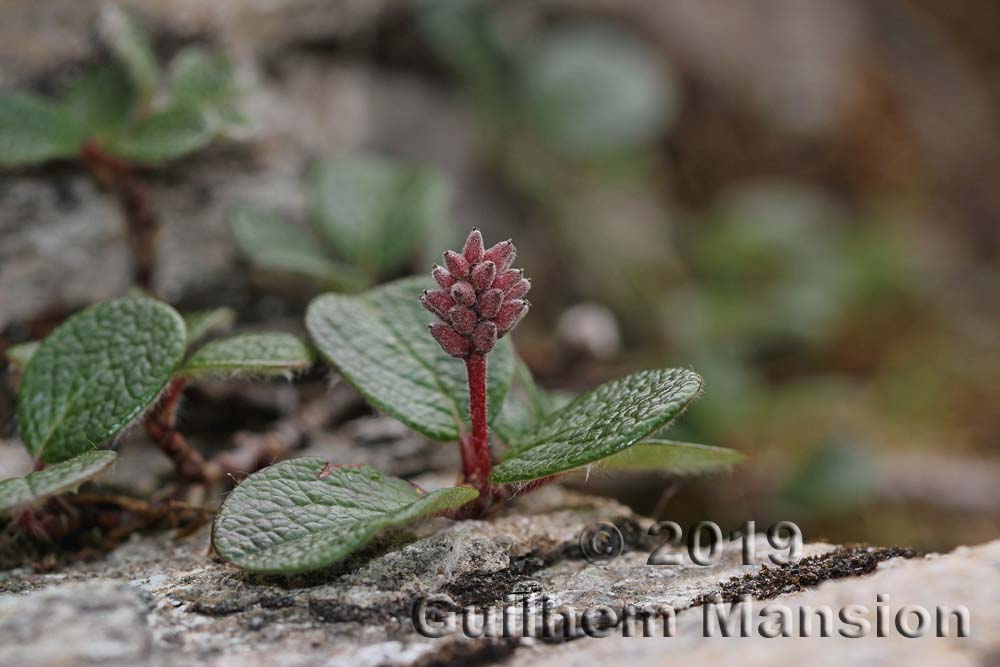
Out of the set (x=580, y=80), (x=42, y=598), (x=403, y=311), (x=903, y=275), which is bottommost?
(x=42, y=598)

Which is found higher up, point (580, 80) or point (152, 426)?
point (580, 80)

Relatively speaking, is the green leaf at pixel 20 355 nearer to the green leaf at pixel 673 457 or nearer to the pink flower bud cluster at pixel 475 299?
the pink flower bud cluster at pixel 475 299

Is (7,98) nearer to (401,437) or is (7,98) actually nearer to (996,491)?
(401,437)

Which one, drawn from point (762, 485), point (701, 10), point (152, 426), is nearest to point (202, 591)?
point (152, 426)

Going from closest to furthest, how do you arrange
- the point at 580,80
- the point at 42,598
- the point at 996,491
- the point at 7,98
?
the point at 42,598, the point at 7,98, the point at 996,491, the point at 580,80

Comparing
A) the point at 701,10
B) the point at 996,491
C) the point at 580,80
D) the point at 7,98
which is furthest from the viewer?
the point at 701,10

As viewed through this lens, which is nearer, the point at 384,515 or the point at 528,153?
the point at 384,515

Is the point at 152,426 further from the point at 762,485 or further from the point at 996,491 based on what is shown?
the point at 996,491

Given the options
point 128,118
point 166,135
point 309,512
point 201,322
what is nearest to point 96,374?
point 201,322
